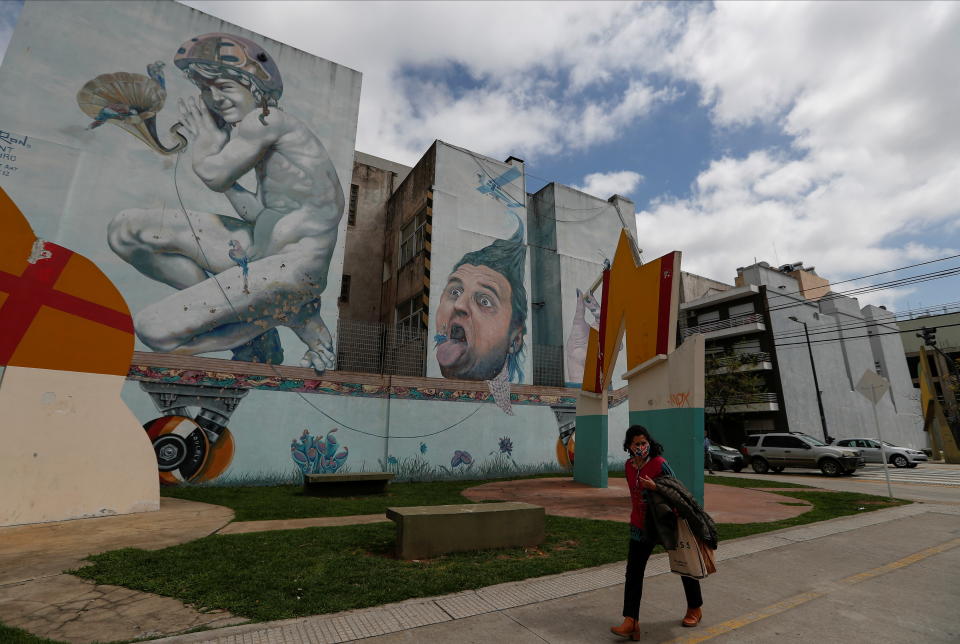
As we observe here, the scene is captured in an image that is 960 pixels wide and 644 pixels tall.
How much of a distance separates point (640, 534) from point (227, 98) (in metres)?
17.3

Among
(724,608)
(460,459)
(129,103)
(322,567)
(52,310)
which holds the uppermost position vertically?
(129,103)

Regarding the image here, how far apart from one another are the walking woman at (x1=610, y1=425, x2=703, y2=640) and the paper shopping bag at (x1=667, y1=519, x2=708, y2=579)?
186mm

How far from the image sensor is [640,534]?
3967 mm

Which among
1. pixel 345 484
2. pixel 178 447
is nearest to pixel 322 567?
pixel 345 484

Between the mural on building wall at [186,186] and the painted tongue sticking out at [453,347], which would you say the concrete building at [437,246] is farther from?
the mural on building wall at [186,186]

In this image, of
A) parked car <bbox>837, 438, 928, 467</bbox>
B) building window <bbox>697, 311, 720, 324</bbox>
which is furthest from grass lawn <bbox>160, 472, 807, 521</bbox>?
building window <bbox>697, 311, 720, 324</bbox>

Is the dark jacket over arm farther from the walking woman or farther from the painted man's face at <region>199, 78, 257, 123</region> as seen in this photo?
the painted man's face at <region>199, 78, 257, 123</region>

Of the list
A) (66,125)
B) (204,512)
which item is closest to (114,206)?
(66,125)

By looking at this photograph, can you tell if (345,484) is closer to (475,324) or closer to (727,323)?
(475,324)

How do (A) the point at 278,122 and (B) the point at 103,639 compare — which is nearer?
(B) the point at 103,639

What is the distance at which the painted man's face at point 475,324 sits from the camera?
17125 millimetres

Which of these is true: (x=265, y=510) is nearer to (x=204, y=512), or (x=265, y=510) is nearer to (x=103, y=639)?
(x=204, y=512)

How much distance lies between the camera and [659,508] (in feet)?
12.6

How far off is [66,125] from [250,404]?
9.40m
